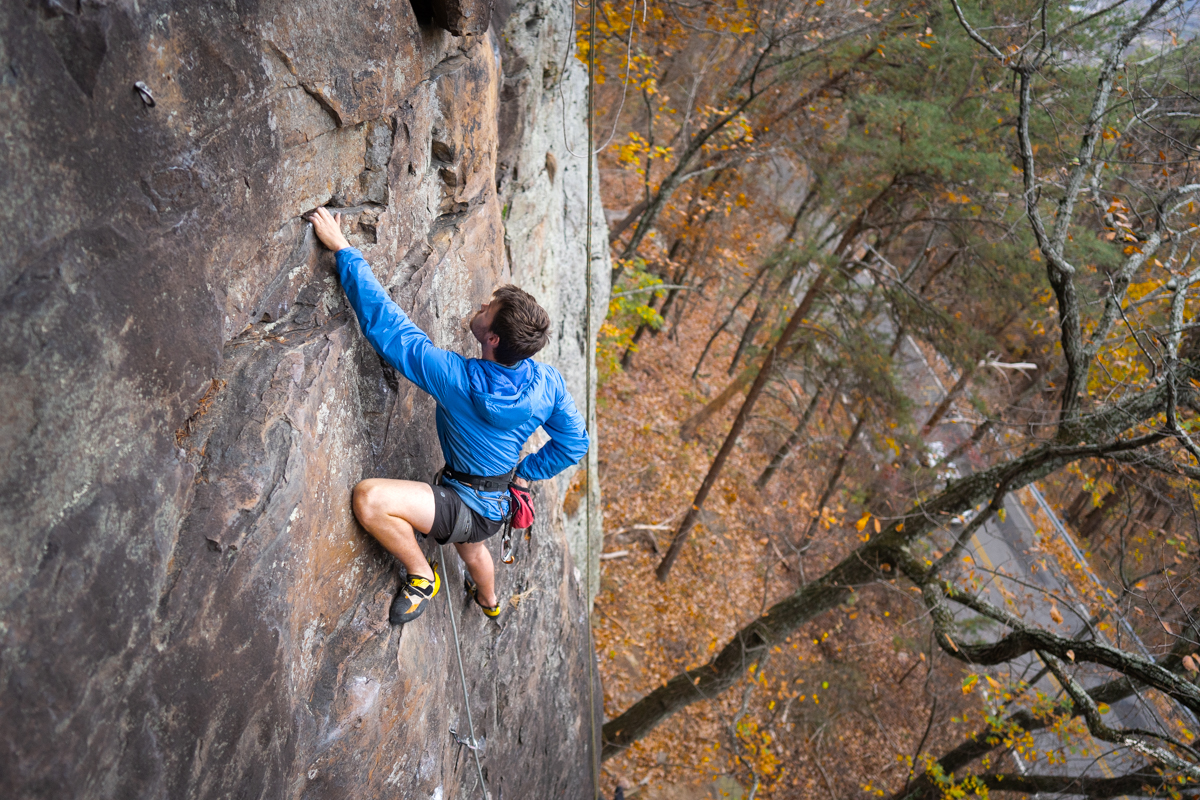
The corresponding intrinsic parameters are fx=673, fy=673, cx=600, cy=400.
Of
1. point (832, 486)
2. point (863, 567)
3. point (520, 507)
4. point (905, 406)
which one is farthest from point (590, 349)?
point (832, 486)

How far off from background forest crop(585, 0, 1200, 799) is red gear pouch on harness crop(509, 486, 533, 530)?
2953 mm

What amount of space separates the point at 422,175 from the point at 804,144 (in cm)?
974

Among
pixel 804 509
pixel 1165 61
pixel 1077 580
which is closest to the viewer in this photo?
pixel 1165 61

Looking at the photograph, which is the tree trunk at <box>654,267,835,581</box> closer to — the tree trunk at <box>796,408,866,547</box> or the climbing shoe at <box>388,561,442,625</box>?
the tree trunk at <box>796,408,866,547</box>

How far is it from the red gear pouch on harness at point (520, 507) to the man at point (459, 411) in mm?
76

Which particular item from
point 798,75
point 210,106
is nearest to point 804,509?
point 798,75

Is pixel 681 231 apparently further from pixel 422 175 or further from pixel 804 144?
pixel 422 175

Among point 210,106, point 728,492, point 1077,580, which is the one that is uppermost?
point 210,106

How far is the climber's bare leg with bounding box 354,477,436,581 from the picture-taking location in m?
3.18

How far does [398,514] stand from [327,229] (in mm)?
1368

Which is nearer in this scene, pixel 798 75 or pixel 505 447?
pixel 505 447

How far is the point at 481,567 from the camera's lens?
4.09 m

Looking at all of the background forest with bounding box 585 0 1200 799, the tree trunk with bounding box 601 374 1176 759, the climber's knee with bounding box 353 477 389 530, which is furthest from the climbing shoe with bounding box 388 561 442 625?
the tree trunk with bounding box 601 374 1176 759

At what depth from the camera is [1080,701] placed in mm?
5566
